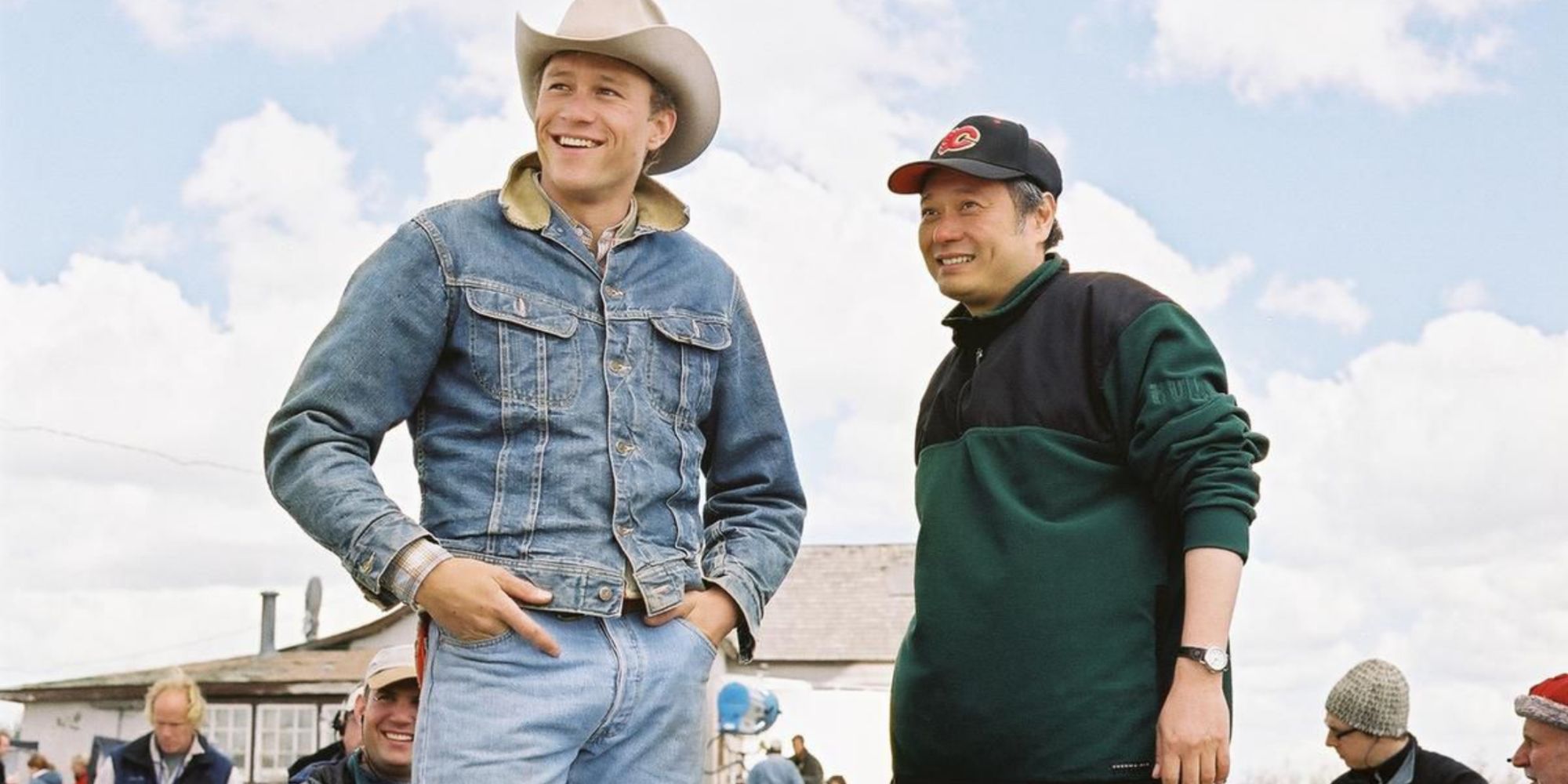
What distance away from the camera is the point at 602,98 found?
296 centimetres

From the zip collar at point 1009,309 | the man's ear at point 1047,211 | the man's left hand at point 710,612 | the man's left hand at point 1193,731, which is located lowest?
the man's left hand at point 1193,731

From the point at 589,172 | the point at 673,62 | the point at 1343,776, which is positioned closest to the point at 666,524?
the point at 589,172

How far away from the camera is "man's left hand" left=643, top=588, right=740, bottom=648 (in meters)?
2.86

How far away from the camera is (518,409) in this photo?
277 cm

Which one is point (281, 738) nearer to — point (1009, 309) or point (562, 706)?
point (1009, 309)

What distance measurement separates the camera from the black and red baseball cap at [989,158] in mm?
3371

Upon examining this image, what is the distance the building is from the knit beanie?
2046 cm

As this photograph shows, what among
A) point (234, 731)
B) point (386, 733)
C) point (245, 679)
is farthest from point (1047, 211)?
point (234, 731)

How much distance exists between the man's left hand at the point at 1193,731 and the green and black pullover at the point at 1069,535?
7cm

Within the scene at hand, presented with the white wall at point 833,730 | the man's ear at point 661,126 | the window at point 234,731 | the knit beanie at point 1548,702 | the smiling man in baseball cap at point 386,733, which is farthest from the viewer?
the window at point 234,731

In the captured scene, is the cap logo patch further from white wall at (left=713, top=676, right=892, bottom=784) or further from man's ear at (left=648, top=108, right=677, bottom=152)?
white wall at (left=713, top=676, right=892, bottom=784)

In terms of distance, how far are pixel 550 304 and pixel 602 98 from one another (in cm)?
37

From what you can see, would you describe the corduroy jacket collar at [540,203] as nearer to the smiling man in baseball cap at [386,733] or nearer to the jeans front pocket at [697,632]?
the jeans front pocket at [697,632]

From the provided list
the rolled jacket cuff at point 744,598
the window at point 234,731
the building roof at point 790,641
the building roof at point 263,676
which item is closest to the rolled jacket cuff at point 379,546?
the rolled jacket cuff at point 744,598
